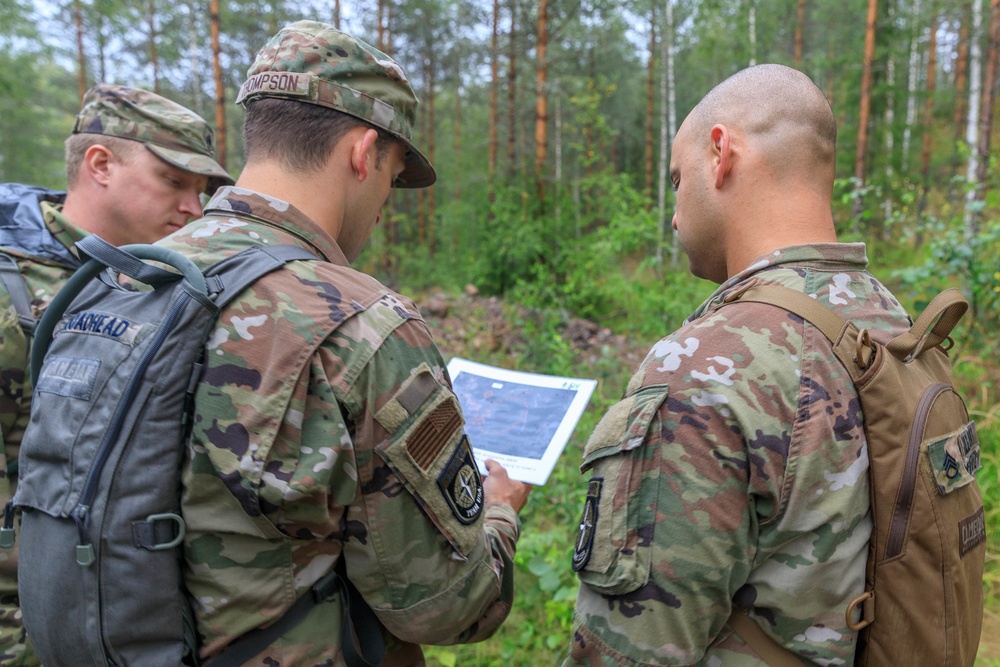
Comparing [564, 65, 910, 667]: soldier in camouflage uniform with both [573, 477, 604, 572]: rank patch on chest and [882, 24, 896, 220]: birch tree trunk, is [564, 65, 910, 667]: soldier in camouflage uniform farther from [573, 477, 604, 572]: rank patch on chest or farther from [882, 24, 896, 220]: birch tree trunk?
[882, 24, 896, 220]: birch tree trunk

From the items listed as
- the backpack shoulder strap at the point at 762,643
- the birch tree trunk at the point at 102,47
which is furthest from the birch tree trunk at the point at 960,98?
the birch tree trunk at the point at 102,47

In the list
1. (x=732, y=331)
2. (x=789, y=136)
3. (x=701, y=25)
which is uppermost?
(x=701, y=25)

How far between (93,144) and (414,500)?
6.40 feet

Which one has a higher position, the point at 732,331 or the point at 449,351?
the point at 732,331

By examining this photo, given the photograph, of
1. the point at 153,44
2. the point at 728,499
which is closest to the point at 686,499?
the point at 728,499

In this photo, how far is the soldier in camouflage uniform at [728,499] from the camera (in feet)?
4.02

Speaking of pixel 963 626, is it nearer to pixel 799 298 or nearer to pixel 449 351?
pixel 799 298

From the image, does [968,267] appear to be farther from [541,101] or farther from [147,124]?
[541,101]

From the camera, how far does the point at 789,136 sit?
1.49m

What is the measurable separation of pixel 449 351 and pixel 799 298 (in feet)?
23.4

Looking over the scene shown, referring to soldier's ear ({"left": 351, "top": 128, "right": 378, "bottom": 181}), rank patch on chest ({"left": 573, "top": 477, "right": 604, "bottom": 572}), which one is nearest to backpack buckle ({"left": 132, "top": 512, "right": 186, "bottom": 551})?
rank patch on chest ({"left": 573, "top": 477, "right": 604, "bottom": 572})

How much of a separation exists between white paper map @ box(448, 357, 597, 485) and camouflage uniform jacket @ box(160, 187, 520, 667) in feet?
1.54

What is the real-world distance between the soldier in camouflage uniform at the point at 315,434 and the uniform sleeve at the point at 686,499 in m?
0.33

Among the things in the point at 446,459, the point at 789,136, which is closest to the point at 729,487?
the point at 446,459
